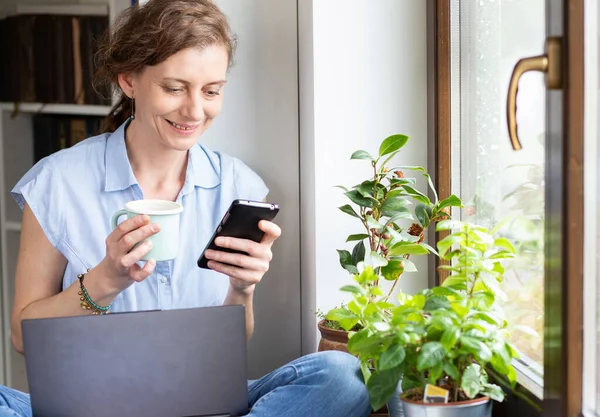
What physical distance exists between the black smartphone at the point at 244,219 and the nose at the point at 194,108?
335 mm

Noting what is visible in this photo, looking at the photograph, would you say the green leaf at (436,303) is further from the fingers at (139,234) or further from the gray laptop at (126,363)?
the fingers at (139,234)

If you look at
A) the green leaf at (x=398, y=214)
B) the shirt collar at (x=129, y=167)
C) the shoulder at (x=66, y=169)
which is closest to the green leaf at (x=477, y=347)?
the green leaf at (x=398, y=214)

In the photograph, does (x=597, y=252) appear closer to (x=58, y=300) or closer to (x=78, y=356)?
(x=78, y=356)

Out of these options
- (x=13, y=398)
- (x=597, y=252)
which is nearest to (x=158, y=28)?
(x=13, y=398)

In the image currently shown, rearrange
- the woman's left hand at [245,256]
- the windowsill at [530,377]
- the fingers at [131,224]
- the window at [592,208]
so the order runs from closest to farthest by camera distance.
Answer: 1. the window at [592,208]
2. the windowsill at [530,377]
3. the fingers at [131,224]
4. the woman's left hand at [245,256]

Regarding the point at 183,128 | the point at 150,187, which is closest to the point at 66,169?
the point at 150,187

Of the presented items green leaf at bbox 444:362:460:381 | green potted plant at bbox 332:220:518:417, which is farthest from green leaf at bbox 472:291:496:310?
green leaf at bbox 444:362:460:381

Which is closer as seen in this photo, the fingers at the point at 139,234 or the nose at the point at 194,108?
the fingers at the point at 139,234

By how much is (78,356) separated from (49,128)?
160cm

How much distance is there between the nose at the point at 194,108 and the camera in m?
1.63

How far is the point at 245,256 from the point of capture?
4.84 ft

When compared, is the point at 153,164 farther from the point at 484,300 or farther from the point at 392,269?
the point at 484,300

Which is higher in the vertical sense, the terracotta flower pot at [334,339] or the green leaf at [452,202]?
the green leaf at [452,202]

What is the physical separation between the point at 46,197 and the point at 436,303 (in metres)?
1.01
